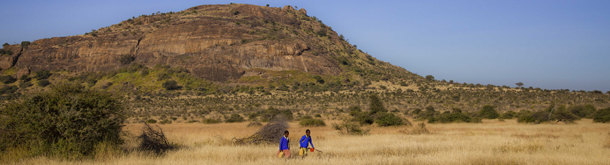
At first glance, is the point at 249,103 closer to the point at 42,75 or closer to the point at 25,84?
the point at 25,84

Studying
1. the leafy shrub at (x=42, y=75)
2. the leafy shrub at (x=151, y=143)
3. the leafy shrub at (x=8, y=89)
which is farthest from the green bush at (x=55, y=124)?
the leafy shrub at (x=42, y=75)

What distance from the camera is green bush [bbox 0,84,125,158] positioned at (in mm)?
9523

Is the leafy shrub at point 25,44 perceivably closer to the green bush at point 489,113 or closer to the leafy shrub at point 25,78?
the leafy shrub at point 25,78

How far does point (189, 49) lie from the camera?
3164 inches

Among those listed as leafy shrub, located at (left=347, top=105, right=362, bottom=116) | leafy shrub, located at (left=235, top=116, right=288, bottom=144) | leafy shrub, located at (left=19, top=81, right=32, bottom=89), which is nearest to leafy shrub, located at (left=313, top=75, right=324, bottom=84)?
leafy shrub, located at (left=347, top=105, right=362, bottom=116)

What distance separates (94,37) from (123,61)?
1567cm

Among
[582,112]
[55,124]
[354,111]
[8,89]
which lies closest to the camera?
[55,124]

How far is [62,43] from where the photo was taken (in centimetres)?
8744

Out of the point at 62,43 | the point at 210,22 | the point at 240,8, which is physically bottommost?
the point at 62,43

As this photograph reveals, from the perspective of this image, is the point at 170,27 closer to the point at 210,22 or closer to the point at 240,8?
the point at 210,22

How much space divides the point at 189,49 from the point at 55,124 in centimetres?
7402

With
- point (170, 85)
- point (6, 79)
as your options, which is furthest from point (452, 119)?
point (6, 79)

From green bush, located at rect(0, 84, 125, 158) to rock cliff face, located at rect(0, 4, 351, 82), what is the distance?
62523mm

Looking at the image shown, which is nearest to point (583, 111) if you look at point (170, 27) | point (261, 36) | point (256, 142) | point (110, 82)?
point (256, 142)
